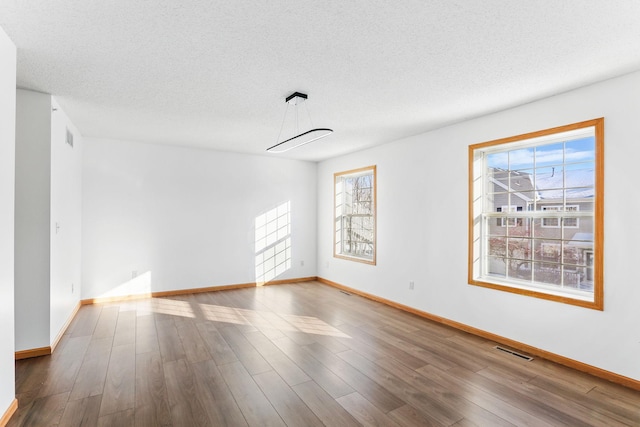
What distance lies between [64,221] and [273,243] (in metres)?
3.43

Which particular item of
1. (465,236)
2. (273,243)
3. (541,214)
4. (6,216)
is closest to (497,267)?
(465,236)

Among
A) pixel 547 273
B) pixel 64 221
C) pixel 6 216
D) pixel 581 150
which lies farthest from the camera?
pixel 64 221

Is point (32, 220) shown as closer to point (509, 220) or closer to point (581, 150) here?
point (509, 220)

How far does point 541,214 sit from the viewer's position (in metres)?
3.35

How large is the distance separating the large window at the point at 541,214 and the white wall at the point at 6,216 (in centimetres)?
428

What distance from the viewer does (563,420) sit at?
Answer: 85.2 inches

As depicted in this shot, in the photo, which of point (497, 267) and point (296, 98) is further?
point (497, 267)

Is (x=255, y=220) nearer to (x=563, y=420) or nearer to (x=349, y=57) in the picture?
(x=349, y=57)

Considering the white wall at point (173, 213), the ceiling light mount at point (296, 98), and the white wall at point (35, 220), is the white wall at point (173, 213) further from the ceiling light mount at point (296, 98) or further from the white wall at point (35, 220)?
the ceiling light mount at point (296, 98)

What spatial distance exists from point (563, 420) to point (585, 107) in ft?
8.49

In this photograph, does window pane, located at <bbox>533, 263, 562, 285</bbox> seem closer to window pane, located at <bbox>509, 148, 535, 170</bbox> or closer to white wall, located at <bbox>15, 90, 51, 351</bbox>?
window pane, located at <bbox>509, 148, 535, 170</bbox>

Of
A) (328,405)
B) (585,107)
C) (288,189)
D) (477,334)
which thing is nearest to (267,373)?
(328,405)

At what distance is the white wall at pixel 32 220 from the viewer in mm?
3049

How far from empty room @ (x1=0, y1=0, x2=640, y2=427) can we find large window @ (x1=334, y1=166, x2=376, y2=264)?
37 cm
